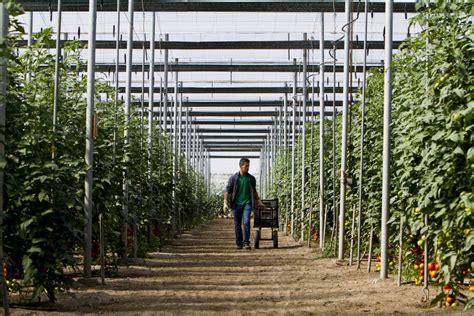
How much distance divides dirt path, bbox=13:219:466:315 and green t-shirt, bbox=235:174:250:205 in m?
2.78

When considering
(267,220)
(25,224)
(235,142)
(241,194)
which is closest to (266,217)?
(267,220)

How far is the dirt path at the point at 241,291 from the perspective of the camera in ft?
25.7

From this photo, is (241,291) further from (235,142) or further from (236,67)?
(235,142)

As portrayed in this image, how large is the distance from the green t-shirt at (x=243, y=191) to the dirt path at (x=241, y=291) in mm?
2778

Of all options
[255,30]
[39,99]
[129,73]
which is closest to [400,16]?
[255,30]

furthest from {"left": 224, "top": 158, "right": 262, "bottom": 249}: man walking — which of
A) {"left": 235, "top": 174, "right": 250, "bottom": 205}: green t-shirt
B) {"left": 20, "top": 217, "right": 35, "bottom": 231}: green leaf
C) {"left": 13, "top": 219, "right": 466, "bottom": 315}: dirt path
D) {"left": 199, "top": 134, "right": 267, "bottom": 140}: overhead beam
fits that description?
{"left": 199, "top": 134, "right": 267, "bottom": 140}: overhead beam

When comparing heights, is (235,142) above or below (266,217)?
above

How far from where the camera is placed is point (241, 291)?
9461 millimetres

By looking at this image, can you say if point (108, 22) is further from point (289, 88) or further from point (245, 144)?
point (245, 144)

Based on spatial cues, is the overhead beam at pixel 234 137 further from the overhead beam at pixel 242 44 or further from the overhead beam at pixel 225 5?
the overhead beam at pixel 225 5

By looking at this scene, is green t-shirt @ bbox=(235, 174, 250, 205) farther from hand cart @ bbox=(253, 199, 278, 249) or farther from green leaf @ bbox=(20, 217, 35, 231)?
green leaf @ bbox=(20, 217, 35, 231)

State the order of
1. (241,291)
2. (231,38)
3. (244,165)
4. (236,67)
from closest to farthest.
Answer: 1. (241,291)
2. (244,165)
3. (231,38)
4. (236,67)

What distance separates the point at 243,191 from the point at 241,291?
7.65m

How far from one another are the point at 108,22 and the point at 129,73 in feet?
25.9
